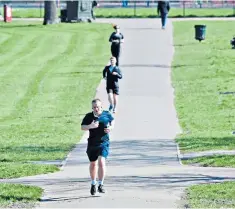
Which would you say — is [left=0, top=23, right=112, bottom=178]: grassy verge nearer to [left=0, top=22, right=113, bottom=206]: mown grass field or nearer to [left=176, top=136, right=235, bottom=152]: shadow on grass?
[left=0, top=22, right=113, bottom=206]: mown grass field

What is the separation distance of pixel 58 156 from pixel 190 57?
84.7 feet

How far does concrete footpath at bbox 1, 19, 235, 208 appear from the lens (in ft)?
50.4

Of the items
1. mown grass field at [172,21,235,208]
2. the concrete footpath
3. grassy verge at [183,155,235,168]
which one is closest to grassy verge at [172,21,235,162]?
mown grass field at [172,21,235,208]

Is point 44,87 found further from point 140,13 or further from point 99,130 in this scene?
point 140,13

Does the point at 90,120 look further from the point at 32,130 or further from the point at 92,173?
the point at 32,130

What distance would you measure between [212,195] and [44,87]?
21.6 m

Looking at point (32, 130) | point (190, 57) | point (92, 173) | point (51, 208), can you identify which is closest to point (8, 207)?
point (51, 208)

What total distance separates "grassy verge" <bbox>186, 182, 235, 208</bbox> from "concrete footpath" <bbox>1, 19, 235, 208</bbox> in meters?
0.24

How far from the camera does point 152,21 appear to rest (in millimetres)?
64000

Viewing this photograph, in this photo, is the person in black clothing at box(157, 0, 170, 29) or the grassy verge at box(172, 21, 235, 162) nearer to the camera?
the grassy verge at box(172, 21, 235, 162)

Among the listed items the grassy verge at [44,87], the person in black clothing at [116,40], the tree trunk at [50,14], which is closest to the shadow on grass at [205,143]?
the grassy verge at [44,87]

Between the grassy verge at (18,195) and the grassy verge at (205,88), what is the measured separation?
455 cm

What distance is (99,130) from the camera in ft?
51.5

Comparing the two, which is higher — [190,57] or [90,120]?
[90,120]
